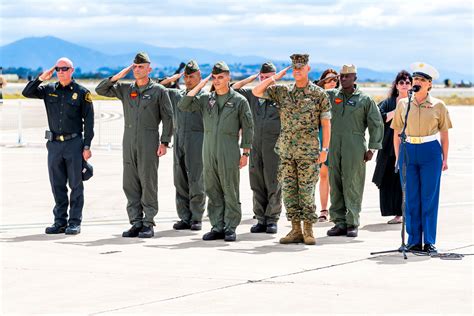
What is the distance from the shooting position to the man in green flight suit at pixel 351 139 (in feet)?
41.5

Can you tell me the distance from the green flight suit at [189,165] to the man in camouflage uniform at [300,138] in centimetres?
148

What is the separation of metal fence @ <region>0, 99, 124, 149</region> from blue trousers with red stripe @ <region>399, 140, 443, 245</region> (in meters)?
14.0

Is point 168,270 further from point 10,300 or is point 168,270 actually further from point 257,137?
point 257,137

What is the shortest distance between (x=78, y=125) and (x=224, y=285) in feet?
13.8

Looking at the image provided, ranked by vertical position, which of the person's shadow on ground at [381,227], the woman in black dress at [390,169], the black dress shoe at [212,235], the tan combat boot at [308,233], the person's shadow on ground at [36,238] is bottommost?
the person's shadow on ground at [381,227]

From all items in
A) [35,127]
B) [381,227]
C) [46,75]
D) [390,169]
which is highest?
[46,75]

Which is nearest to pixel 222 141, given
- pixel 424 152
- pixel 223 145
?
pixel 223 145

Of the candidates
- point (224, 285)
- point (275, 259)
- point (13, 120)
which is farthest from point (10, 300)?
point (13, 120)

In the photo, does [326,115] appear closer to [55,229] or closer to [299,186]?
[299,186]

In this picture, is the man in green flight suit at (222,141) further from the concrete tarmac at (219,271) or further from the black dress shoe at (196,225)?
the black dress shoe at (196,225)

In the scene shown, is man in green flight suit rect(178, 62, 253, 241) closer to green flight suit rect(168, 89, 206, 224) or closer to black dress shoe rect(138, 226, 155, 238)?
black dress shoe rect(138, 226, 155, 238)

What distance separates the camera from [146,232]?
12438 millimetres

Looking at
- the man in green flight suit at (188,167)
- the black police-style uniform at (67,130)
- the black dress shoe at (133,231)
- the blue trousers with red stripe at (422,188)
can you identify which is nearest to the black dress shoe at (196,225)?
the man in green flight suit at (188,167)

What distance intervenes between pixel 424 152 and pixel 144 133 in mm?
3213
